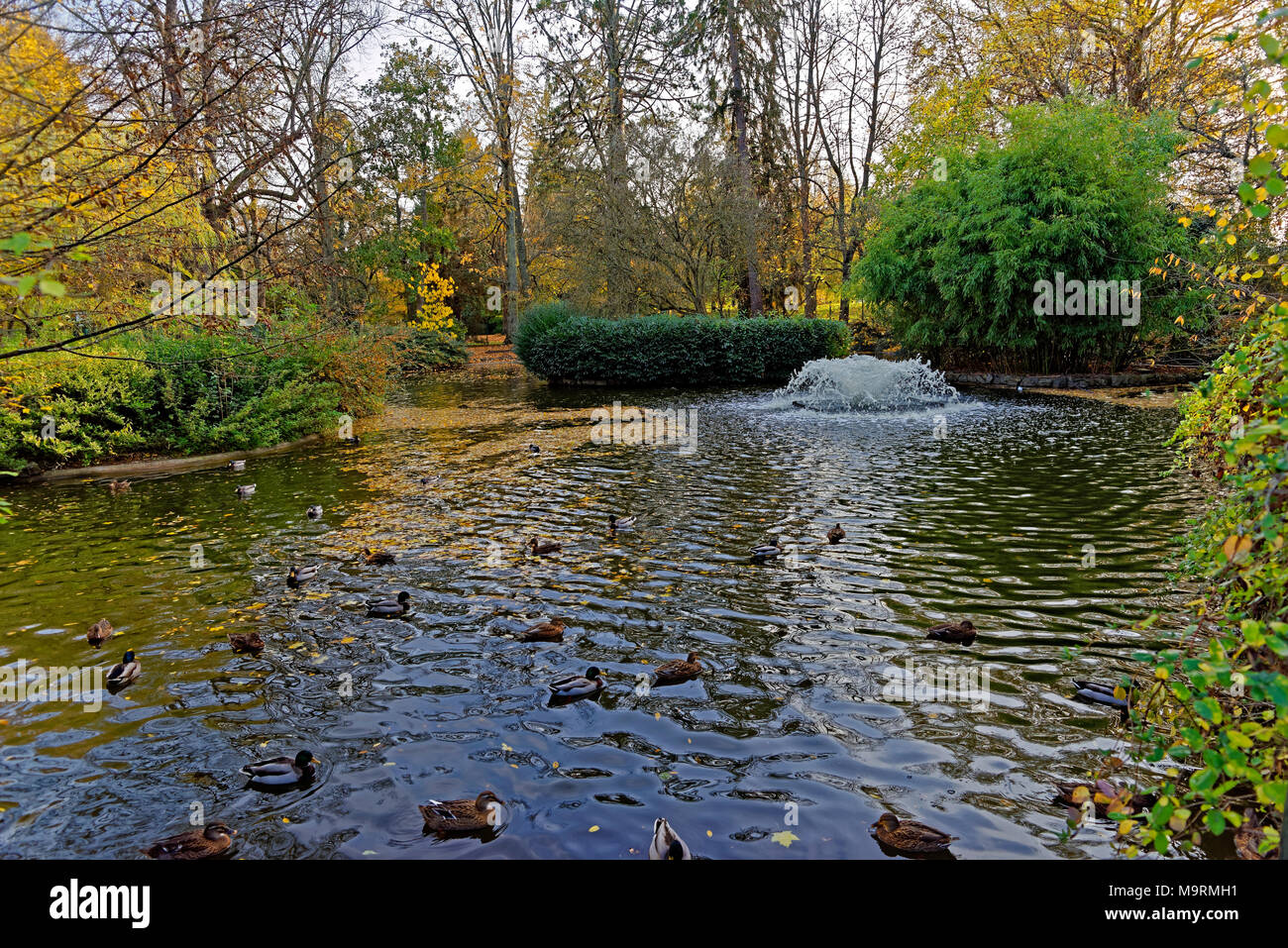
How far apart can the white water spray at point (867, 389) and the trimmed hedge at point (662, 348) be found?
5345 mm

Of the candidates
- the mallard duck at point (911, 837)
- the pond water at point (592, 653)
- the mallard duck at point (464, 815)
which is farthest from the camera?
the pond water at point (592, 653)

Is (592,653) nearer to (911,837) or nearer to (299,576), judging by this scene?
(911,837)

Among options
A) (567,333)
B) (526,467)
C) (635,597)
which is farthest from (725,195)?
(635,597)

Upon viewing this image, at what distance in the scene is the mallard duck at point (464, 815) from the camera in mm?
3287

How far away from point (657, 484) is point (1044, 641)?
5.91 m

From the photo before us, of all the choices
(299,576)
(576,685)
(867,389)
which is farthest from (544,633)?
(867,389)

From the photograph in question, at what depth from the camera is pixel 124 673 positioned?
4.69 metres

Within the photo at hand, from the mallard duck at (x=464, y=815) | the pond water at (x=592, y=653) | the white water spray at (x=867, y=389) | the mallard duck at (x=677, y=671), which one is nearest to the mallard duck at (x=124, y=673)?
the pond water at (x=592, y=653)

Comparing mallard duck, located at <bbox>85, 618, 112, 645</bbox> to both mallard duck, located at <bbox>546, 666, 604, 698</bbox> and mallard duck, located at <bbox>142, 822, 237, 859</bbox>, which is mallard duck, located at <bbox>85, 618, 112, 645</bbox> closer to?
mallard duck, located at <bbox>142, 822, 237, 859</bbox>

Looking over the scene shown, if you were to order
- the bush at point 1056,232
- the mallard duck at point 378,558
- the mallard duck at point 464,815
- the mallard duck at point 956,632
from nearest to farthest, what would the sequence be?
the mallard duck at point 464,815, the mallard duck at point 956,632, the mallard duck at point 378,558, the bush at point 1056,232

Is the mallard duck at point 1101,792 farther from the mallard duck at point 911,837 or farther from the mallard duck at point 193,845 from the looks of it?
the mallard duck at point 193,845

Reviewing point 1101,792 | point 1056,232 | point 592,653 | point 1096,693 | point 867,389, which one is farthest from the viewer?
point 1056,232

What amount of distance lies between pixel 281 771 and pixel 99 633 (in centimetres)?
265

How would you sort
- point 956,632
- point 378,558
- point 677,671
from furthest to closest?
1. point 378,558
2. point 956,632
3. point 677,671
